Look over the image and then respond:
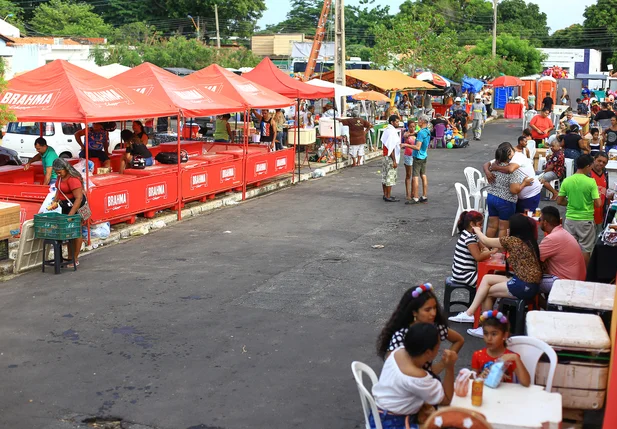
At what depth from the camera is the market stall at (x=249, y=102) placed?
18859mm

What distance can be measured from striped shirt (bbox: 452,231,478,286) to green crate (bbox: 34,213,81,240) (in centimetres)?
555

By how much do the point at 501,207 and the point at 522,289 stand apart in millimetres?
4249

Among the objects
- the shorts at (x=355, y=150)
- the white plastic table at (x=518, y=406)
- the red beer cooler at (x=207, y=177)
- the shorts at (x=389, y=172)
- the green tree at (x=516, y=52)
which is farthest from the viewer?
the green tree at (x=516, y=52)

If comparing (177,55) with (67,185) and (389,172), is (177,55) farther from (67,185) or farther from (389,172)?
(67,185)

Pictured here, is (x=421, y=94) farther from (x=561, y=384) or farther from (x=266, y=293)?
(x=561, y=384)

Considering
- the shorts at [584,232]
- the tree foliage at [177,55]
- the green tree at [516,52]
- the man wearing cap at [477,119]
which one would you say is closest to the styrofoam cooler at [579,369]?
the shorts at [584,232]

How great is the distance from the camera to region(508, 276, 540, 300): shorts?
8289mm

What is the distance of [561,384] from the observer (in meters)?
6.44

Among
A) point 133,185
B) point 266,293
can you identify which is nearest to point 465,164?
point 133,185

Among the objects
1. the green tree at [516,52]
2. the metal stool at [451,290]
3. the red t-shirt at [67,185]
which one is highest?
the green tree at [516,52]

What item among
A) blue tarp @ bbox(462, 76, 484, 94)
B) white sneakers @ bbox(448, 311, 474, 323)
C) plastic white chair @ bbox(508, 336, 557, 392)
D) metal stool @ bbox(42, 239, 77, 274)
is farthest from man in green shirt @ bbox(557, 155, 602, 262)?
blue tarp @ bbox(462, 76, 484, 94)

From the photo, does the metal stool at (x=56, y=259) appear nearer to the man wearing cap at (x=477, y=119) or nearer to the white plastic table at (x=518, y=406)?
the white plastic table at (x=518, y=406)

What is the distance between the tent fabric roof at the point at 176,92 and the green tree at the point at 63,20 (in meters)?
54.1

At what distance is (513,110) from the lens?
163ft
